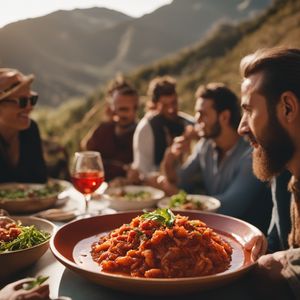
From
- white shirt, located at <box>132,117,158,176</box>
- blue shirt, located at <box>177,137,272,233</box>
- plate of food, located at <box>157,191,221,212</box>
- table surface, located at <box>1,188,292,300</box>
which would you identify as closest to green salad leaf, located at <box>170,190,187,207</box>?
plate of food, located at <box>157,191,221,212</box>

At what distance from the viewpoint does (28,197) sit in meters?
2.62

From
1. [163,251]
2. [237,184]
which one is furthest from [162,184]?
[163,251]

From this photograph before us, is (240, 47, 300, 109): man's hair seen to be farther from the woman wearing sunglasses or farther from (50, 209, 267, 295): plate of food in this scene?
the woman wearing sunglasses

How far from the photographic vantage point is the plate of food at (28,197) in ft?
8.14

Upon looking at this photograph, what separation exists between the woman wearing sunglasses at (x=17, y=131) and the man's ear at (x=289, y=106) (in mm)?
2262

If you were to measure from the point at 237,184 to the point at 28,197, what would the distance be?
1708 mm

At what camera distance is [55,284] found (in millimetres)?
1496

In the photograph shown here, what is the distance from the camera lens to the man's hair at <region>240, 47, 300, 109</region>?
6.41 feet

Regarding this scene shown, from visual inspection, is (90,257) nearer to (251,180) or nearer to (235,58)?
(251,180)

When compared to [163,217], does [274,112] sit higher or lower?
higher

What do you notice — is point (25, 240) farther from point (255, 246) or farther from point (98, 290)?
point (255, 246)

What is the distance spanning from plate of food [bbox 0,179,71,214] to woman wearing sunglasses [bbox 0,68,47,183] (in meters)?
0.69

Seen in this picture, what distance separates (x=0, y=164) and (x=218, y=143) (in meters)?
2.04

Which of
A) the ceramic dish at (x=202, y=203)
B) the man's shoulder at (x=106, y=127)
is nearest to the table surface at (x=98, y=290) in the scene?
the ceramic dish at (x=202, y=203)
